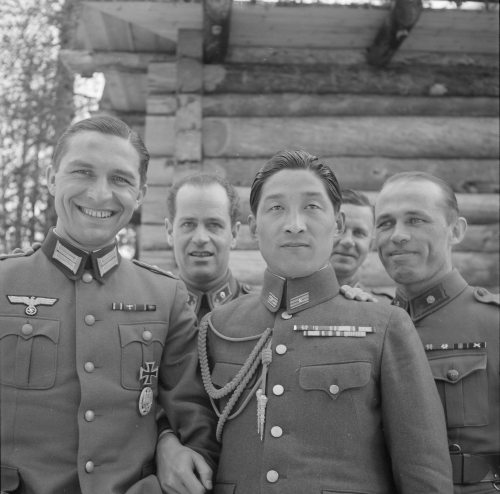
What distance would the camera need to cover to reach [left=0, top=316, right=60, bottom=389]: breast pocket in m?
2.21

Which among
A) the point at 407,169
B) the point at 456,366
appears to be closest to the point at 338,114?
the point at 407,169

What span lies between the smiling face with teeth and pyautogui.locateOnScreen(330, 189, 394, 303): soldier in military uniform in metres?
1.56

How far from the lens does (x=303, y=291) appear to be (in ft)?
8.05

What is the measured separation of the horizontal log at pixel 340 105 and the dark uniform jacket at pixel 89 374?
10.4 feet

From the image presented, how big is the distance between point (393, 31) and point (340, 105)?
80 cm

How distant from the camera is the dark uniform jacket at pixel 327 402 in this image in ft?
7.00

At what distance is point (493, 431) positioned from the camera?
2510mm

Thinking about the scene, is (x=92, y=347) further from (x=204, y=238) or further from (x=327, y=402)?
(x=204, y=238)

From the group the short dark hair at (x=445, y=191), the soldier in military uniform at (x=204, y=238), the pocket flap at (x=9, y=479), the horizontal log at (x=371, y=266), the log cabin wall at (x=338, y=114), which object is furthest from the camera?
the log cabin wall at (x=338, y=114)

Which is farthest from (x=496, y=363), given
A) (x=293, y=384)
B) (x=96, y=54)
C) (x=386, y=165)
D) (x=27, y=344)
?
(x=96, y=54)

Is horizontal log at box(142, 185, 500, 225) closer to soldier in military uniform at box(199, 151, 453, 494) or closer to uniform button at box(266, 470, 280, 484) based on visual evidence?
soldier in military uniform at box(199, 151, 453, 494)

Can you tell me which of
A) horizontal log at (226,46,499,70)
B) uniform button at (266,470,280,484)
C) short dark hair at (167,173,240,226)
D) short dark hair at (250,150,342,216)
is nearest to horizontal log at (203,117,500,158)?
horizontal log at (226,46,499,70)

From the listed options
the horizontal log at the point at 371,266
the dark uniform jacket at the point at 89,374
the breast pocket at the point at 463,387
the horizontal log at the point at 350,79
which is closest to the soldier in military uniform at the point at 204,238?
the dark uniform jacket at the point at 89,374

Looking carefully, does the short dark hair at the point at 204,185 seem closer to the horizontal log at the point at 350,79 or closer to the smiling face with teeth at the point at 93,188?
the smiling face with teeth at the point at 93,188
